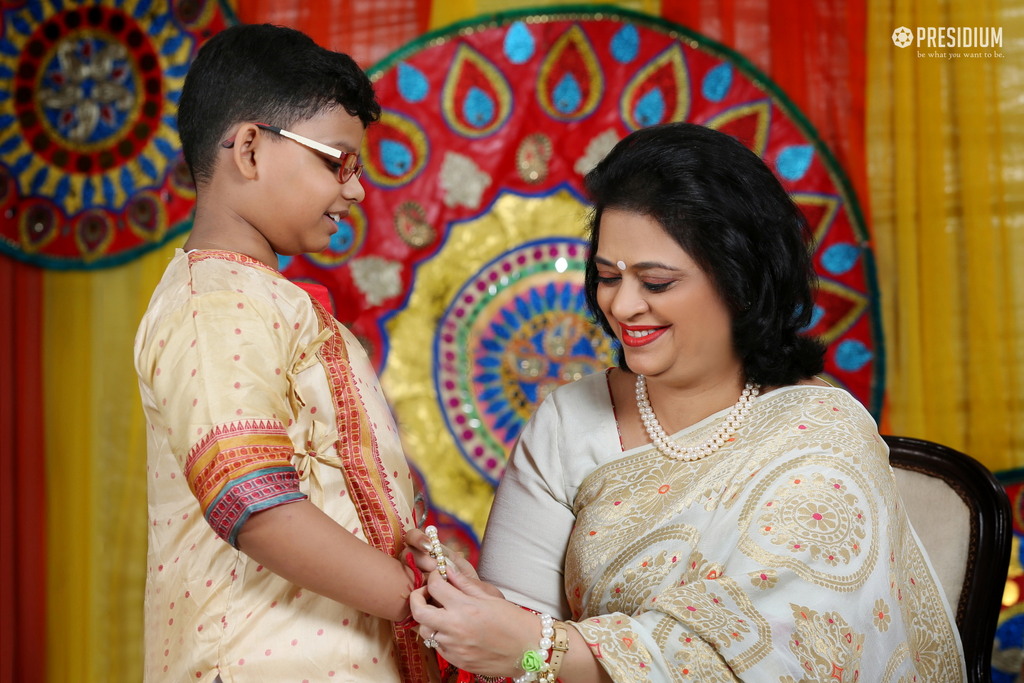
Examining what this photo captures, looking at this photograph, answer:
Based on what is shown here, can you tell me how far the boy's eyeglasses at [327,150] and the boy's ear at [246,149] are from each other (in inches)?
0.5

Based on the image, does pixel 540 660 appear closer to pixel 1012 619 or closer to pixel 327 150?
pixel 327 150

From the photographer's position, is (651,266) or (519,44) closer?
(651,266)

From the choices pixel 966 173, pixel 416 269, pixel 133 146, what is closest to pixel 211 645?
pixel 416 269

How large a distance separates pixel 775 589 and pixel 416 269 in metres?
1.81

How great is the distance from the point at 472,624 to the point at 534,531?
1.58ft

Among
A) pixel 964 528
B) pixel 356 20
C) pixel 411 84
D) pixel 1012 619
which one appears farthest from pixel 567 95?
pixel 1012 619

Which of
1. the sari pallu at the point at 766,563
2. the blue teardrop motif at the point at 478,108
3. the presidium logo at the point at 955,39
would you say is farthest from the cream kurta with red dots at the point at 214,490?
the presidium logo at the point at 955,39

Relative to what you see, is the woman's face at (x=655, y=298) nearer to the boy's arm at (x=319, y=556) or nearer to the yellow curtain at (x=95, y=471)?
the boy's arm at (x=319, y=556)

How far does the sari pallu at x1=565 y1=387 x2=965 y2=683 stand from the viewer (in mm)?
1445

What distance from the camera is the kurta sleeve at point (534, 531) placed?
1.81 meters

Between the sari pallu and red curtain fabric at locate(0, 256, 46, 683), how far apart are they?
6.40 ft

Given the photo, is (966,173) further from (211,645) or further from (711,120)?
(211,645)

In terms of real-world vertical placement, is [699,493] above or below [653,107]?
below

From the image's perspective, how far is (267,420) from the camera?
1187 millimetres
